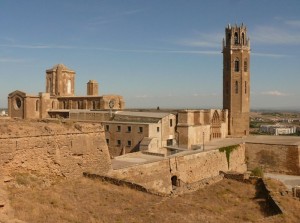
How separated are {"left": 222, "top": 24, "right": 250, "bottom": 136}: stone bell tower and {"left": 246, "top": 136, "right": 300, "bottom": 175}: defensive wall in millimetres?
6583

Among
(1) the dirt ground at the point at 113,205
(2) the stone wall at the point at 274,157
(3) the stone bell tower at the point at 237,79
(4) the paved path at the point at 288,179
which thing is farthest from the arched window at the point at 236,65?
(1) the dirt ground at the point at 113,205

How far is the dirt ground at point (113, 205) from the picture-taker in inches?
399

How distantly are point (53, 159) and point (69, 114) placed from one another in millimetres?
23312

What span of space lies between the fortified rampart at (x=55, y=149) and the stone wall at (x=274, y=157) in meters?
19.1

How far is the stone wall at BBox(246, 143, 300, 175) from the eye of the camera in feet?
100

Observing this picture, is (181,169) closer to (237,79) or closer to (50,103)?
(237,79)

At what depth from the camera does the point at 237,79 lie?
38.2m

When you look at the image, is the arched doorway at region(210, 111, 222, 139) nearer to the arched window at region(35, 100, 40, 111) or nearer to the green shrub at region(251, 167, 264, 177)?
the green shrub at region(251, 167, 264, 177)

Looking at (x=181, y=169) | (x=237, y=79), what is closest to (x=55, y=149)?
(x=181, y=169)

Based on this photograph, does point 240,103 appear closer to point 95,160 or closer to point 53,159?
point 95,160

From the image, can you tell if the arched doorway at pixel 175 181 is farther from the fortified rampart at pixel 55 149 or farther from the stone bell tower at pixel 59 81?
the stone bell tower at pixel 59 81

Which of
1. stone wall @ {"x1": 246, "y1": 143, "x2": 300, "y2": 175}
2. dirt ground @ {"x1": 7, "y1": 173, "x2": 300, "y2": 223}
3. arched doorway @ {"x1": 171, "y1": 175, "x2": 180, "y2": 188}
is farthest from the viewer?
stone wall @ {"x1": 246, "y1": 143, "x2": 300, "y2": 175}

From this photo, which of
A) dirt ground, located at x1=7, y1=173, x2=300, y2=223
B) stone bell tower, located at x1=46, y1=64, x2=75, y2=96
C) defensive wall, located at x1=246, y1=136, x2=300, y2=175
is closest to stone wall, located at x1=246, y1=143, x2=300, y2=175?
defensive wall, located at x1=246, y1=136, x2=300, y2=175

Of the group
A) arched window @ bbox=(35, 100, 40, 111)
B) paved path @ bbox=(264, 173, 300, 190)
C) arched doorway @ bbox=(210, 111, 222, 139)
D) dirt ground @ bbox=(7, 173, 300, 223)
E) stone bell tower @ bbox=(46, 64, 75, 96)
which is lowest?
paved path @ bbox=(264, 173, 300, 190)
